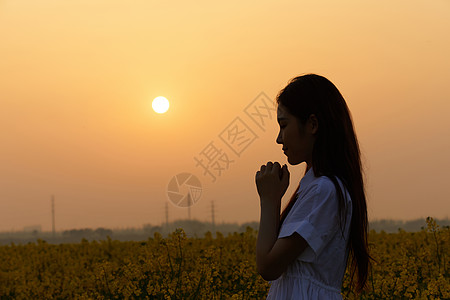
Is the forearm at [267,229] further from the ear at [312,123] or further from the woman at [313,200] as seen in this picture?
the ear at [312,123]

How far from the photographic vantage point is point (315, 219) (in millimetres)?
2326

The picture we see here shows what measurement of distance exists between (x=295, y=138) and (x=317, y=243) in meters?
0.48

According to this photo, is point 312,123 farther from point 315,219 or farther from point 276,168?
point 315,219

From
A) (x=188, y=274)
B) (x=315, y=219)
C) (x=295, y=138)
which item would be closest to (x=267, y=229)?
(x=315, y=219)

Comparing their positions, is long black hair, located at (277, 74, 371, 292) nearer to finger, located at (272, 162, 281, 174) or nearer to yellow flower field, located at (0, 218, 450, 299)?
finger, located at (272, 162, 281, 174)

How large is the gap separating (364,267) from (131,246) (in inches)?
404

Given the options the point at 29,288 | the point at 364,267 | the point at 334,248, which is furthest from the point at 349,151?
the point at 29,288

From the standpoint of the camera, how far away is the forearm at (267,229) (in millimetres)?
2346

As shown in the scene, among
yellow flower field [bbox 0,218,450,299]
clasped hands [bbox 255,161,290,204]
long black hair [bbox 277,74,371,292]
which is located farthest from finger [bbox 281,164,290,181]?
yellow flower field [bbox 0,218,450,299]

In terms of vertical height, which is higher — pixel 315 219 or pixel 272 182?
pixel 272 182

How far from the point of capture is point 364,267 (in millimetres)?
2814

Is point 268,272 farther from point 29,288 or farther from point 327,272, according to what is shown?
point 29,288

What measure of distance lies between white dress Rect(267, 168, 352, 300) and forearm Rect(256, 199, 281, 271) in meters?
0.05

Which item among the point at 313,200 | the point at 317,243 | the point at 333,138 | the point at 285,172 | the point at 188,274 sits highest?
the point at 333,138
